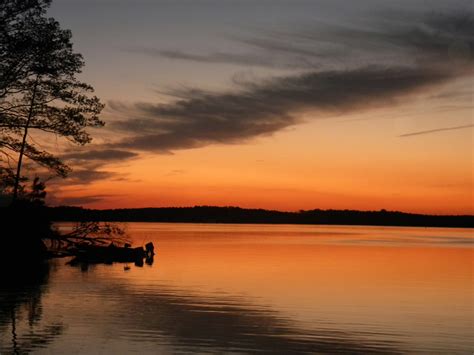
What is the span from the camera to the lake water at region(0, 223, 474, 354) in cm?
1995

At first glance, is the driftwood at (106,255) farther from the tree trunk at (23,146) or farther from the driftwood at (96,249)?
the tree trunk at (23,146)

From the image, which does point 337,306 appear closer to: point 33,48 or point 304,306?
point 304,306

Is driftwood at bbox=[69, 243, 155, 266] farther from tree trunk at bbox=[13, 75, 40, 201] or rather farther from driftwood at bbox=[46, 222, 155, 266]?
tree trunk at bbox=[13, 75, 40, 201]

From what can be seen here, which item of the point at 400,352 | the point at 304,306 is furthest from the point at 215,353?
the point at 304,306

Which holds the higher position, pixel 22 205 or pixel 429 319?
pixel 22 205

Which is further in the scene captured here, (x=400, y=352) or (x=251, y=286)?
(x=251, y=286)

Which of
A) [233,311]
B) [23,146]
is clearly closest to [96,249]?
[23,146]

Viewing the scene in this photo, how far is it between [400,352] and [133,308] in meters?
12.0

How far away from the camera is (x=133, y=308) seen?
27.0 m

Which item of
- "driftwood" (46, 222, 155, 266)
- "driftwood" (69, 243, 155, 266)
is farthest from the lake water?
"driftwood" (69, 243, 155, 266)

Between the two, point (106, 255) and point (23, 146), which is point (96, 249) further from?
point (23, 146)

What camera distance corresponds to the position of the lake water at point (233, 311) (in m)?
20.0

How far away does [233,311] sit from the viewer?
1069 inches

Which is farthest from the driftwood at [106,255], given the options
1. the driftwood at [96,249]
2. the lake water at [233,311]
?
the lake water at [233,311]
